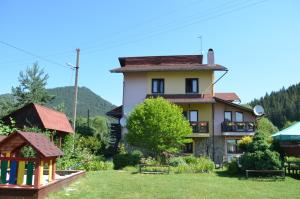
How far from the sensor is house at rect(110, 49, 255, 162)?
3266 centimetres

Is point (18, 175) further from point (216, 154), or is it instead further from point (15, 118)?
point (216, 154)

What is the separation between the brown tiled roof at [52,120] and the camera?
22797 millimetres

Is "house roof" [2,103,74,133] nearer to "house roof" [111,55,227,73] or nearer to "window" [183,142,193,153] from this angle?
"house roof" [111,55,227,73]

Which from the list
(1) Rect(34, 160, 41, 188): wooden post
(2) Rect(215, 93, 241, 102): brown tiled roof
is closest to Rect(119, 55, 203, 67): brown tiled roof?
(2) Rect(215, 93, 241, 102): brown tiled roof

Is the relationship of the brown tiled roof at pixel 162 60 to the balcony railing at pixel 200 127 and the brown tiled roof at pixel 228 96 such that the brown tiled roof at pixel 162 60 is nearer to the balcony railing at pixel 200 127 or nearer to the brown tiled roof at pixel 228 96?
the balcony railing at pixel 200 127

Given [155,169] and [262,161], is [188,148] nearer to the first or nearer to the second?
[155,169]

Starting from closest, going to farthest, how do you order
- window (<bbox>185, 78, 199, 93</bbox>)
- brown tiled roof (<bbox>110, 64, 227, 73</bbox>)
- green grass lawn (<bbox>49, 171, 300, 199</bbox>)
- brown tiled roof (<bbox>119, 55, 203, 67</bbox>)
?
1. green grass lawn (<bbox>49, 171, 300, 199</bbox>)
2. brown tiled roof (<bbox>110, 64, 227, 73</bbox>)
3. window (<bbox>185, 78, 199, 93</bbox>)
4. brown tiled roof (<bbox>119, 55, 203, 67</bbox>)

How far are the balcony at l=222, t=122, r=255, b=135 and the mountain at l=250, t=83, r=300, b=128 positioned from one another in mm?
70321

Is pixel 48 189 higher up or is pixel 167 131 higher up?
pixel 167 131

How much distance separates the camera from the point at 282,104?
10681 cm

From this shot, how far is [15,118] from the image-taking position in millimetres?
23594

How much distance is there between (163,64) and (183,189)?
22312 millimetres

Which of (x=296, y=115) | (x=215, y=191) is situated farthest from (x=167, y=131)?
(x=296, y=115)

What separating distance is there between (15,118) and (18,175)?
13.3 m
